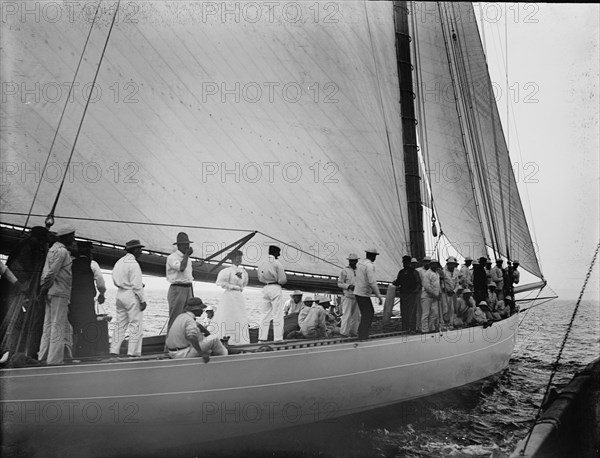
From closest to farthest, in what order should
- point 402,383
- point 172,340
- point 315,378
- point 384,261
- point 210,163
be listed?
point 172,340, point 315,378, point 210,163, point 402,383, point 384,261

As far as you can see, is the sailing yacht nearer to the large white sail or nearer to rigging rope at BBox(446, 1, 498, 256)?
the large white sail

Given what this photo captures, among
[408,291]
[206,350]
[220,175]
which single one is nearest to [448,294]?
[408,291]

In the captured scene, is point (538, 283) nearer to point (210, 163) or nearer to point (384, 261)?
point (384, 261)

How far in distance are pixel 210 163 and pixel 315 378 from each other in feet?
9.45

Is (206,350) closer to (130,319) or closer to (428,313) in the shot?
(130,319)

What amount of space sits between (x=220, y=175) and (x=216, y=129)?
0.59m

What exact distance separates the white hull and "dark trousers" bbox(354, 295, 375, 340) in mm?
203

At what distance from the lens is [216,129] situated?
821 cm

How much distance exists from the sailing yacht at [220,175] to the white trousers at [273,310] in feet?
1.86

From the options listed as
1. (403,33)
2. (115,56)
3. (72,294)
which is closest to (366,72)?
(403,33)

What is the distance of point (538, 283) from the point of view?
16078 millimetres

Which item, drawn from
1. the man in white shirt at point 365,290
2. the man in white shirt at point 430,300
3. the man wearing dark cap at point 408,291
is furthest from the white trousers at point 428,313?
the man in white shirt at point 365,290

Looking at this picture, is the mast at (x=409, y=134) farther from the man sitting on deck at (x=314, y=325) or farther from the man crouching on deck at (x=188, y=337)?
the man crouching on deck at (x=188, y=337)

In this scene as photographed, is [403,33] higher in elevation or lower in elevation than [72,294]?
higher
